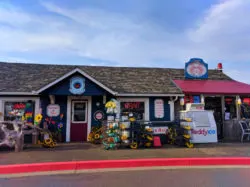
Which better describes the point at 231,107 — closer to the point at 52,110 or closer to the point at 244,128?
the point at 244,128

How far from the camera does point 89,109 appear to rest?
10445 millimetres

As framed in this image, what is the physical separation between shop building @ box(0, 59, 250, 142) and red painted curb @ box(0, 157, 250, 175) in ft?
12.6

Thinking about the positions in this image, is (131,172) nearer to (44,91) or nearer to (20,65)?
(44,91)

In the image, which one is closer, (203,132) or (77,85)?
(77,85)

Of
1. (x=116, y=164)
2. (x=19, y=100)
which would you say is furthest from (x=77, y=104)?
(x=116, y=164)

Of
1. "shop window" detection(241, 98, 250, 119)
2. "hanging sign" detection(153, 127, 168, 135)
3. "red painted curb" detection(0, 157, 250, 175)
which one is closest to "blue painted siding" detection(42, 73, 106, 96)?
"hanging sign" detection(153, 127, 168, 135)

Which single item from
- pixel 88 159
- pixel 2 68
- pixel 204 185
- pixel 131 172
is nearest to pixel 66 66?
pixel 2 68

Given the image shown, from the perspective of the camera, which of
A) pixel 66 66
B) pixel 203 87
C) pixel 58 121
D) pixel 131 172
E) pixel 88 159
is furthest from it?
pixel 66 66

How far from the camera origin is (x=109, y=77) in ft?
40.0

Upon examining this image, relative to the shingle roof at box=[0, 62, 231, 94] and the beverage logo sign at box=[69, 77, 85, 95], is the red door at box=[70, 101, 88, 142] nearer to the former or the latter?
the beverage logo sign at box=[69, 77, 85, 95]

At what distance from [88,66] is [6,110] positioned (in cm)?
558

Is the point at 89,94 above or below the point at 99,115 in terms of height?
above

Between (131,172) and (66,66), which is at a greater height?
(66,66)

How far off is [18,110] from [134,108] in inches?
219
